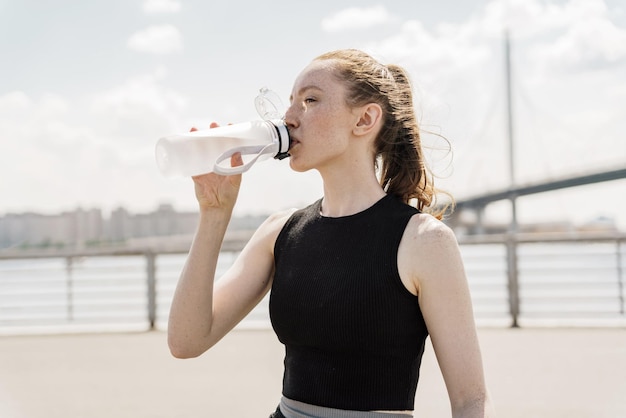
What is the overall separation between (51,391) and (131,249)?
8.05 ft

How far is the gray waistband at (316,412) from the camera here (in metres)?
1.41

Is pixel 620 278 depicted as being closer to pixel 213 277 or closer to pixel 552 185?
pixel 213 277

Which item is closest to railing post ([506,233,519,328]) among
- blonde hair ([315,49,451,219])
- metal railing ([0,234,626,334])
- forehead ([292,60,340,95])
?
metal railing ([0,234,626,334])

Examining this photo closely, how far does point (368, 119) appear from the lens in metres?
1.54

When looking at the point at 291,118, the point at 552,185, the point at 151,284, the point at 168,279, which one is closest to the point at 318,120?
the point at 291,118

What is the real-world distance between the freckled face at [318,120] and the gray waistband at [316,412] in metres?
0.45

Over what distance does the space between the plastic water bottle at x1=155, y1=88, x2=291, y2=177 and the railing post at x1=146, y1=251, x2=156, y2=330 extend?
542 cm

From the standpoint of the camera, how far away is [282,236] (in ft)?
5.38

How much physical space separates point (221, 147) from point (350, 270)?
0.34 metres

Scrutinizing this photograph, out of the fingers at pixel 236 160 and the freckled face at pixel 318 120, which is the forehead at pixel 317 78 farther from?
the fingers at pixel 236 160

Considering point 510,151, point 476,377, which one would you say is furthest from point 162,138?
point 510,151

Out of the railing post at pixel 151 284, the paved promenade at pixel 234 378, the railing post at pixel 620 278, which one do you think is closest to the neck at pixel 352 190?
the paved promenade at pixel 234 378

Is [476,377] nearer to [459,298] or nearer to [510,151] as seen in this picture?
[459,298]

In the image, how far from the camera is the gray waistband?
4.62ft
